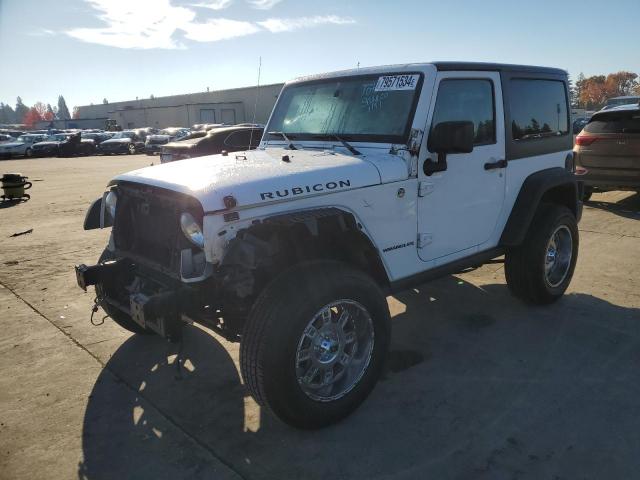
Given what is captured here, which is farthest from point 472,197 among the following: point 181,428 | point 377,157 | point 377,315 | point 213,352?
point 181,428

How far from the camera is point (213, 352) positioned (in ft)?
12.9

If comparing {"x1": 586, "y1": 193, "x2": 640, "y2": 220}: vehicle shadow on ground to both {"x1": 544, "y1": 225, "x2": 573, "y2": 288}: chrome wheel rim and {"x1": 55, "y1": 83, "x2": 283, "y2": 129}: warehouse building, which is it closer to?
{"x1": 544, "y1": 225, "x2": 573, "y2": 288}: chrome wheel rim

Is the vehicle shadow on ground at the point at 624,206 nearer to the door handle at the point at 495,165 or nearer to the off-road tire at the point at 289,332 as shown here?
the door handle at the point at 495,165

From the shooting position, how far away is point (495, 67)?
4.00 metres

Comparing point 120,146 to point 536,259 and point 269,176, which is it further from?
point 269,176

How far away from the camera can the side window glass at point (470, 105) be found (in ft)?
11.7

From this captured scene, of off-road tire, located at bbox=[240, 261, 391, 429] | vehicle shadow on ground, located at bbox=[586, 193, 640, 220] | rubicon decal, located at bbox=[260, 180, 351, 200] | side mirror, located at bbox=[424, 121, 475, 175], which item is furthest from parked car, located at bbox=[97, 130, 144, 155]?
off-road tire, located at bbox=[240, 261, 391, 429]

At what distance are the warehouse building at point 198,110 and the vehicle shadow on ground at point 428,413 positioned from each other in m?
34.5

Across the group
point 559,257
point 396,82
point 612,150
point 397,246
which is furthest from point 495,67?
point 612,150

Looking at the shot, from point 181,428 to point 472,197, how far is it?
266cm

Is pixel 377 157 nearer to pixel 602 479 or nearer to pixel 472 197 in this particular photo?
pixel 472 197

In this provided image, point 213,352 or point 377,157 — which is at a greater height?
point 377,157

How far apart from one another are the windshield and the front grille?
1.38 m

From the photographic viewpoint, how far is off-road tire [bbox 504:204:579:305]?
432cm
